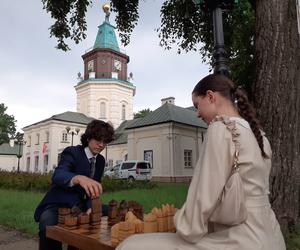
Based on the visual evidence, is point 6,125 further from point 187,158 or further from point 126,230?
point 126,230

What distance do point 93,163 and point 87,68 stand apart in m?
54.8

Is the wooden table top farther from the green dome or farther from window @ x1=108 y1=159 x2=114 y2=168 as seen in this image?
the green dome

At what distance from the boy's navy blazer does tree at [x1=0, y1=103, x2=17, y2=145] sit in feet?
244

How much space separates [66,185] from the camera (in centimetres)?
292

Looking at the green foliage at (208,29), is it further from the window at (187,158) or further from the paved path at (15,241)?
the window at (187,158)

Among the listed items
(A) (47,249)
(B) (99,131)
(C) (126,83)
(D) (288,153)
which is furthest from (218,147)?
(C) (126,83)

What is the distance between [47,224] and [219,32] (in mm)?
3213

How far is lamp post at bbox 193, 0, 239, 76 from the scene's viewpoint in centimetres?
450

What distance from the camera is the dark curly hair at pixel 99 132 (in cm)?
322

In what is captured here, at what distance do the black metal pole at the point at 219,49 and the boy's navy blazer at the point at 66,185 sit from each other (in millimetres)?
2151

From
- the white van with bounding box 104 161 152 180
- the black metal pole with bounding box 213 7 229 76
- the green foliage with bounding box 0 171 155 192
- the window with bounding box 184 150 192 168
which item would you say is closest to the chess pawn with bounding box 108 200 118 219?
the black metal pole with bounding box 213 7 229 76

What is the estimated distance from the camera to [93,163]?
333 cm

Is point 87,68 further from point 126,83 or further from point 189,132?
point 189,132

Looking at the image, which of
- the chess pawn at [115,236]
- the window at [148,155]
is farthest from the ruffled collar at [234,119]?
the window at [148,155]
